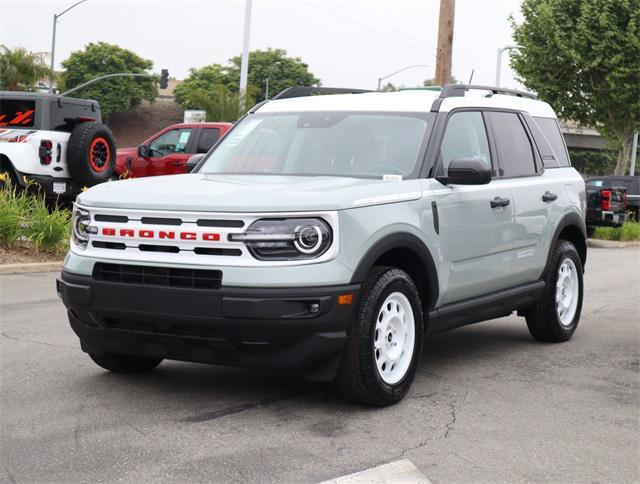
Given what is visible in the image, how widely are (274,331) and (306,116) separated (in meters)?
2.19

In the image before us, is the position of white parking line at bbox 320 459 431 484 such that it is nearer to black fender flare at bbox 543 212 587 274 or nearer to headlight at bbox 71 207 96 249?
headlight at bbox 71 207 96 249

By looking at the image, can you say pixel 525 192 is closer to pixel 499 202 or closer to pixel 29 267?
pixel 499 202

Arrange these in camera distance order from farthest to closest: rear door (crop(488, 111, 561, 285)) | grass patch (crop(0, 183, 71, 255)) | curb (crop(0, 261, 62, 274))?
grass patch (crop(0, 183, 71, 255)) → curb (crop(0, 261, 62, 274)) → rear door (crop(488, 111, 561, 285))

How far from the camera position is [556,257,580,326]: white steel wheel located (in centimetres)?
Result: 830

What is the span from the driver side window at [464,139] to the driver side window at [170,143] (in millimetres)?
12297

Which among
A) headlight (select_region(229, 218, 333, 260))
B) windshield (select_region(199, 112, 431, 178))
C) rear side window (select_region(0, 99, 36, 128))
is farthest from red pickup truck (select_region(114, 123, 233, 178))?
headlight (select_region(229, 218, 333, 260))

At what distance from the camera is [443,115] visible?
6.75 m

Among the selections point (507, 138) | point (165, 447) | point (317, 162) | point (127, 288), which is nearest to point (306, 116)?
point (317, 162)

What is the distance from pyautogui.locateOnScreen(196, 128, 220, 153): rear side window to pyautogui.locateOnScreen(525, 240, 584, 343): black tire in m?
11.2

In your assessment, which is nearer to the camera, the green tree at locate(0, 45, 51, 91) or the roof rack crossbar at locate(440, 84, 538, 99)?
the roof rack crossbar at locate(440, 84, 538, 99)

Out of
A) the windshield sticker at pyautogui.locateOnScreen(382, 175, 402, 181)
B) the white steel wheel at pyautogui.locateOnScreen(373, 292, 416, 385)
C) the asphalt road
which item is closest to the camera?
the asphalt road

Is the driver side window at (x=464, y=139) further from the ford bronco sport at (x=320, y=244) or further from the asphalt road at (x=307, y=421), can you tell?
the asphalt road at (x=307, y=421)

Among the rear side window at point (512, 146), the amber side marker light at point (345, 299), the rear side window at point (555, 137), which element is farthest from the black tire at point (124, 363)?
the rear side window at point (555, 137)

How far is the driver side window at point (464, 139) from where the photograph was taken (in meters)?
6.74
